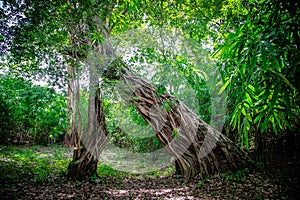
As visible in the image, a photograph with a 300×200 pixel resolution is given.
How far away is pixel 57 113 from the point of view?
2697 mm

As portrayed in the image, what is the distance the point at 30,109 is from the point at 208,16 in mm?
3251

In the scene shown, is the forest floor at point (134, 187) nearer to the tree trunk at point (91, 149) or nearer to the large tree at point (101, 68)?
the tree trunk at point (91, 149)

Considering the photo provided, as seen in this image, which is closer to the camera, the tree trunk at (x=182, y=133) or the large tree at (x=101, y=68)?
the large tree at (x=101, y=68)

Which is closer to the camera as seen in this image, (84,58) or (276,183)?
(276,183)

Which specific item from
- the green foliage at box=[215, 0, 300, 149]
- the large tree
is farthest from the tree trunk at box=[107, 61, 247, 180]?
the green foliage at box=[215, 0, 300, 149]

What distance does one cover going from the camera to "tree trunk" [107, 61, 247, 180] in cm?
358

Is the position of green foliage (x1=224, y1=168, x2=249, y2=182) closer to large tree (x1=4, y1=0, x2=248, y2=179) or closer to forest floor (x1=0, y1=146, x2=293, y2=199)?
forest floor (x1=0, y1=146, x2=293, y2=199)

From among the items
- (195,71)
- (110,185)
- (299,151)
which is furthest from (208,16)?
(110,185)

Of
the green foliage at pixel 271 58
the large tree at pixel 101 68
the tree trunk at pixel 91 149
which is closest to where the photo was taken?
the green foliage at pixel 271 58

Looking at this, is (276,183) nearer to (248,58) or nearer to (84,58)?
(248,58)

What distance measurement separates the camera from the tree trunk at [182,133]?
358cm

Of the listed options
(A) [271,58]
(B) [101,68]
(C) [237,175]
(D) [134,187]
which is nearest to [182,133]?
(C) [237,175]

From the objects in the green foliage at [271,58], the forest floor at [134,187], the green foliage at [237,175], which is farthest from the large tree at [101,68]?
the green foliage at [271,58]

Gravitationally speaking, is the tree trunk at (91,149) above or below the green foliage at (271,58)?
below
